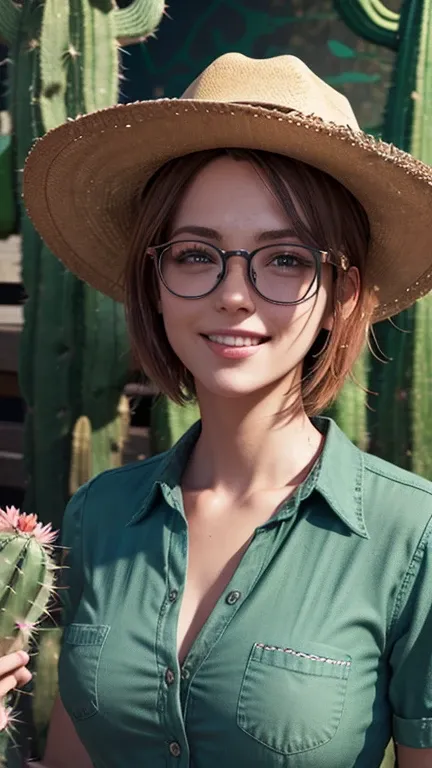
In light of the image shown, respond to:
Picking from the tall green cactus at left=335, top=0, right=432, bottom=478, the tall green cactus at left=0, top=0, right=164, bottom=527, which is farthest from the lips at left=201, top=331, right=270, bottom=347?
the tall green cactus at left=0, top=0, right=164, bottom=527

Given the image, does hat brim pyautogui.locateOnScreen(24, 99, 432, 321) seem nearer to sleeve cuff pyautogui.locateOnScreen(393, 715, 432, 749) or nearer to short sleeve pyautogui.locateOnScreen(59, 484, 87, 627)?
short sleeve pyautogui.locateOnScreen(59, 484, 87, 627)

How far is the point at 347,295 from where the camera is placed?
1396 millimetres

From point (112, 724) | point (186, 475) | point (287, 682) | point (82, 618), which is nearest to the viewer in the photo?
point (287, 682)

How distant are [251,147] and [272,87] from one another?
10 cm

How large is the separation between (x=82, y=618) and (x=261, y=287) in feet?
1.80

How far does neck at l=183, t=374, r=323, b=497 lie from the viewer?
4.51 feet

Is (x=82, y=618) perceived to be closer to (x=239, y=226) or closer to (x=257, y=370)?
(x=257, y=370)

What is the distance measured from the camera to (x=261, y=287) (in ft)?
4.15

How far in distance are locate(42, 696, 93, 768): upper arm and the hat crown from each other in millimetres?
980

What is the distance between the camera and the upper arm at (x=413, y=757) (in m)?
1.18

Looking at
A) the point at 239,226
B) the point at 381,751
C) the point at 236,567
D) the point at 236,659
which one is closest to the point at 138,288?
the point at 239,226

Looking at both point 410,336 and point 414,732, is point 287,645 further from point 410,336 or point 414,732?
point 410,336

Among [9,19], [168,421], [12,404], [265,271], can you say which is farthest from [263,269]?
[12,404]

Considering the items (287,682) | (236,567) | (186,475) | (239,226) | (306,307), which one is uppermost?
(239,226)
